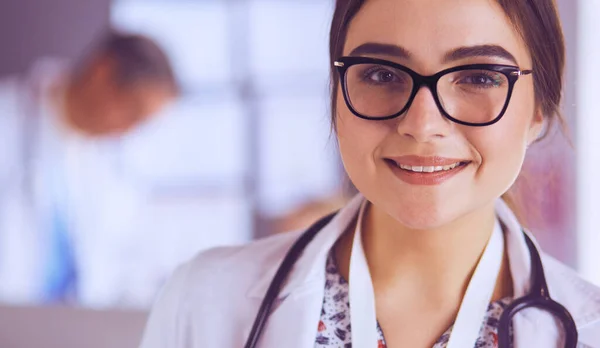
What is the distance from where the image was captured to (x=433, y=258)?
0.88 m

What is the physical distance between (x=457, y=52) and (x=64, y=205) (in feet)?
8.39

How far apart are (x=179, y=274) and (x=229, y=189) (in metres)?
1.85

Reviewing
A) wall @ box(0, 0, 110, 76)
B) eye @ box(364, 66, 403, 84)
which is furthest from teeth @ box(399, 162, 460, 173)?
wall @ box(0, 0, 110, 76)

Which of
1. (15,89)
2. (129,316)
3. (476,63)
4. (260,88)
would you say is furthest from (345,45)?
(15,89)

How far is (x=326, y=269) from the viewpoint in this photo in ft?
3.21

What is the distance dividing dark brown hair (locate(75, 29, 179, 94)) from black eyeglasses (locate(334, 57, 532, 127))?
2.28m

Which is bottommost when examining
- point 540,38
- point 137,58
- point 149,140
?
point 149,140

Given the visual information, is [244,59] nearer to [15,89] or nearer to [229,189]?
[229,189]

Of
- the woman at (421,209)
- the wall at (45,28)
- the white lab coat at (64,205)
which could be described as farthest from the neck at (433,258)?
the wall at (45,28)

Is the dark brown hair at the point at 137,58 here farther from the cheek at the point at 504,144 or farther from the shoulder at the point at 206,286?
the cheek at the point at 504,144

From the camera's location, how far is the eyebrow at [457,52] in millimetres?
751

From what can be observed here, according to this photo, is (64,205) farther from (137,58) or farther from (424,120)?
(424,120)

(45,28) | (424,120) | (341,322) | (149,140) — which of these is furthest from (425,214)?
(45,28)

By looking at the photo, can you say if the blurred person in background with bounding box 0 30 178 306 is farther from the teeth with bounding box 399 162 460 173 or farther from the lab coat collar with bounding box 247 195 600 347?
the teeth with bounding box 399 162 460 173
